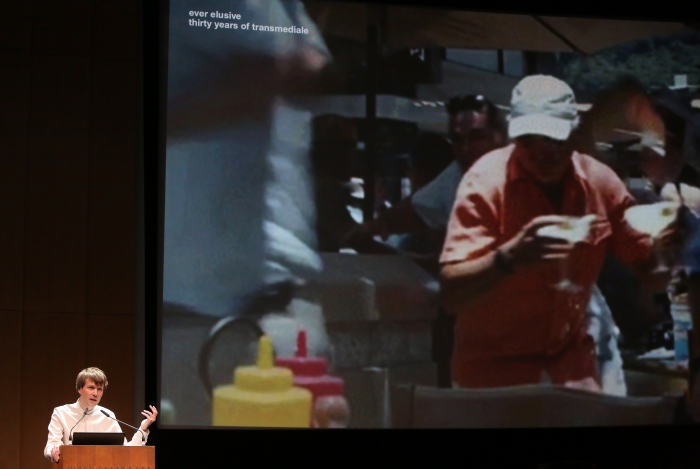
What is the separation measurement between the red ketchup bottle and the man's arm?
818 millimetres

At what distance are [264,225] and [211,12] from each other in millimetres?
1271

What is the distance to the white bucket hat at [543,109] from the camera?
618cm

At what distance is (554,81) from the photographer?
245 inches

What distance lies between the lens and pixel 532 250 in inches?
239

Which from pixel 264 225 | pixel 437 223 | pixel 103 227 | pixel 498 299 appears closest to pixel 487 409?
pixel 498 299

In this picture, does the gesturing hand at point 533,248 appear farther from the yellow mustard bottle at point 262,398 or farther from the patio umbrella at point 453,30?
the yellow mustard bottle at point 262,398

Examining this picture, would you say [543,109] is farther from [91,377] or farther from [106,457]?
[106,457]

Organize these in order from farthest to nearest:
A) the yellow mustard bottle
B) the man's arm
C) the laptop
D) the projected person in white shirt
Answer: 1. the man's arm
2. the yellow mustard bottle
3. the projected person in white shirt
4. the laptop

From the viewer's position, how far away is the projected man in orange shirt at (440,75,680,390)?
6.00 metres

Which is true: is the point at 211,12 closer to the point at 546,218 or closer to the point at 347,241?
the point at 347,241

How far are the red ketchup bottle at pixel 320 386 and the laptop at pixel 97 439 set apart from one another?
182 cm

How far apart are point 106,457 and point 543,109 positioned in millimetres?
3523

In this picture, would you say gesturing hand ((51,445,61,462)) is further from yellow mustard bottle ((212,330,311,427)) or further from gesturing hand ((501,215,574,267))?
Answer: gesturing hand ((501,215,574,267))

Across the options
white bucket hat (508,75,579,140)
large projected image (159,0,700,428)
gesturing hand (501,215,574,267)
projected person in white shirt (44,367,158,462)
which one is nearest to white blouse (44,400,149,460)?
projected person in white shirt (44,367,158,462)
